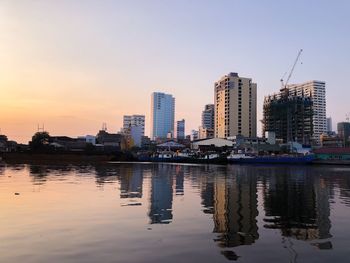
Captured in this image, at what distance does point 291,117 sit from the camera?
185 m

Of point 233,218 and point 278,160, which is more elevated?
point 278,160

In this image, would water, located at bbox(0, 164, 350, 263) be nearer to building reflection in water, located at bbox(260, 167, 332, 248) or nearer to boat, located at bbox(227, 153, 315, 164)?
building reflection in water, located at bbox(260, 167, 332, 248)

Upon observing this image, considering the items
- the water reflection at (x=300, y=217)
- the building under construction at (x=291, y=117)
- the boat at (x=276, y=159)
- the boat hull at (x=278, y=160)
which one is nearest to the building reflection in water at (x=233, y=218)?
the water reflection at (x=300, y=217)

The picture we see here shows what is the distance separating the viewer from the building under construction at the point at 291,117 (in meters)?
182

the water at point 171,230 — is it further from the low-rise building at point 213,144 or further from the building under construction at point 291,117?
the building under construction at point 291,117

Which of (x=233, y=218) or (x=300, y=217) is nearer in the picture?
(x=233, y=218)

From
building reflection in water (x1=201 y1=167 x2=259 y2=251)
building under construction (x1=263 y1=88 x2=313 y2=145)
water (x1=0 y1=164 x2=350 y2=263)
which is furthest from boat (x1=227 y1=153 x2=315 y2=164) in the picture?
water (x1=0 y1=164 x2=350 y2=263)

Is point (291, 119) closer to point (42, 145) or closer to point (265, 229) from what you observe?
point (42, 145)

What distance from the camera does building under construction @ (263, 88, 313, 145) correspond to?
182m

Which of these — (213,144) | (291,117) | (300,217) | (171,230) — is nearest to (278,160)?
(213,144)

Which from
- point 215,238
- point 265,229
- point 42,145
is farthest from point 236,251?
point 42,145

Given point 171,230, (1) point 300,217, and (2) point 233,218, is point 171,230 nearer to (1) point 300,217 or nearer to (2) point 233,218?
(2) point 233,218

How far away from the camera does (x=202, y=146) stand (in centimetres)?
17662

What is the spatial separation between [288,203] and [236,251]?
12.1m
